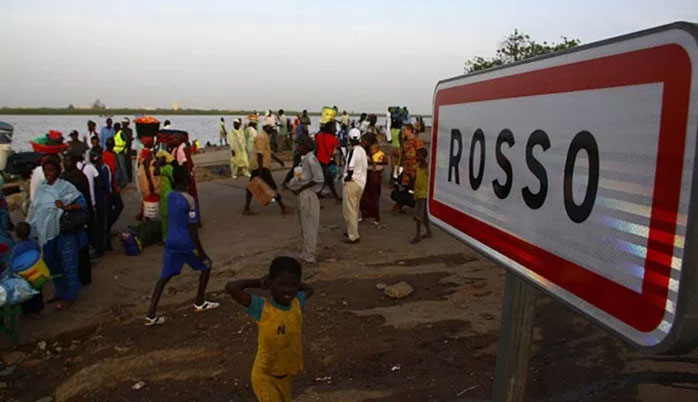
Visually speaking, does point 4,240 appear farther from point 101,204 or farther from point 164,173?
point 164,173

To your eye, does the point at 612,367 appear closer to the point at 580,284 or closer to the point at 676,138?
the point at 580,284

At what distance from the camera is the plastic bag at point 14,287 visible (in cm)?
452

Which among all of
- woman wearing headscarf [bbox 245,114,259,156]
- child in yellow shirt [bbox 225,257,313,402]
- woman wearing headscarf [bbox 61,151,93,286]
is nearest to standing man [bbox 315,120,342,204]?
woman wearing headscarf [bbox 245,114,259,156]

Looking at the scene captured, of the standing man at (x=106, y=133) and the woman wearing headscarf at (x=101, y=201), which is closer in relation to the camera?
the woman wearing headscarf at (x=101, y=201)

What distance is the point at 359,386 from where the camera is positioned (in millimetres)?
3754

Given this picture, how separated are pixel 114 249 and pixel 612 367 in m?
6.72

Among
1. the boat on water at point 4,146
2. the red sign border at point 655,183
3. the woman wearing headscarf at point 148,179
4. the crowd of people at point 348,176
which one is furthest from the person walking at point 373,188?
the red sign border at point 655,183

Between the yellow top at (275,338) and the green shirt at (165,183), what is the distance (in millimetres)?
5057

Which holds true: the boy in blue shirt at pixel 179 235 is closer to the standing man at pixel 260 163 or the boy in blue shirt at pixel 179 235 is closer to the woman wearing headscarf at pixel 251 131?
the standing man at pixel 260 163

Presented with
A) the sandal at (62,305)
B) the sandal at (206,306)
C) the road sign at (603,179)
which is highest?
the road sign at (603,179)

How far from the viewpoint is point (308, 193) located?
692 centimetres

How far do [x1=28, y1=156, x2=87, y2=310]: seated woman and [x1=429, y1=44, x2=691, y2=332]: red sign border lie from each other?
5.42 m

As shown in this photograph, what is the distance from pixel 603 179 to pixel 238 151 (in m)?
13.9

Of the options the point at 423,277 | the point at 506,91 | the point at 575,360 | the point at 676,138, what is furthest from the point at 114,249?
the point at 676,138
